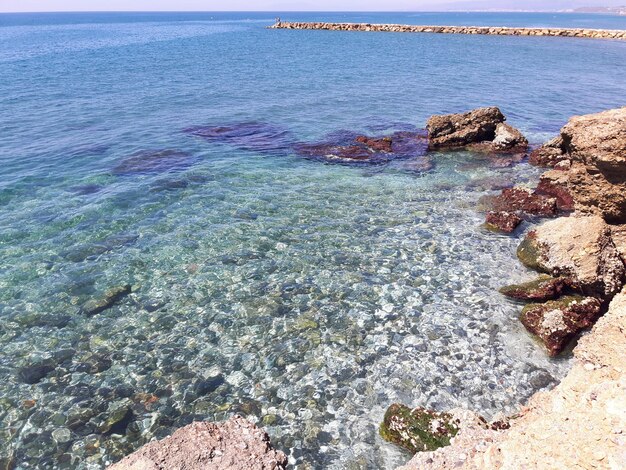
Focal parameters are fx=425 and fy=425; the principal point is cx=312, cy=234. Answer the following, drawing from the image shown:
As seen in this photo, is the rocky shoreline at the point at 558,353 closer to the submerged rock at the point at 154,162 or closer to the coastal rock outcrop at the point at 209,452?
the coastal rock outcrop at the point at 209,452

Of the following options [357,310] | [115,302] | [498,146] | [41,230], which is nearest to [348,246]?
[357,310]

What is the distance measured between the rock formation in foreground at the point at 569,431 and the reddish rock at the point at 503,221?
30.4 ft

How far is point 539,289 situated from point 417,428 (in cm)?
676

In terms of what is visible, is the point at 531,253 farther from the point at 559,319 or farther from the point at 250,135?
the point at 250,135

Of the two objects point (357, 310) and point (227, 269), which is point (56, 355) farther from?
point (357, 310)

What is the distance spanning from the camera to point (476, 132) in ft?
88.6

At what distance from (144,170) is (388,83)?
1295 inches

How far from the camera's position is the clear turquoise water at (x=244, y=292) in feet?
32.2

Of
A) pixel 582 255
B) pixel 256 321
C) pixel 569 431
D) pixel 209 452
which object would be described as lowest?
pixel 256 321

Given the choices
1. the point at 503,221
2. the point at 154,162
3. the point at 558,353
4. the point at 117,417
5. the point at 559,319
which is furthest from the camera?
the point at 154,162

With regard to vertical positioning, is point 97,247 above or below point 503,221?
below

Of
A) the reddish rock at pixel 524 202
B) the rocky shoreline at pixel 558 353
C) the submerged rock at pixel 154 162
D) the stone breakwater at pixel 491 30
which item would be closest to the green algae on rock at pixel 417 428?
the rocky shoreline at pixel 558 353

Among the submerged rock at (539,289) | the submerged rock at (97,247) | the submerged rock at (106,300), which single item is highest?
the submerged rock at (539,289)

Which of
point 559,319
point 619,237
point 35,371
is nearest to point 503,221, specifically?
point 619,237
